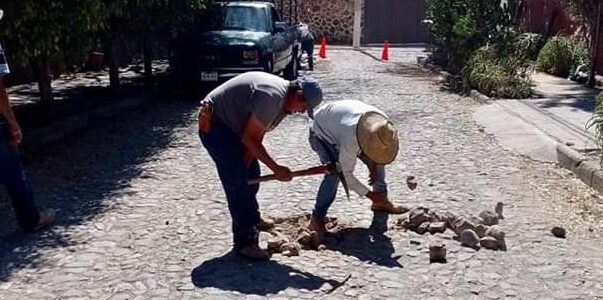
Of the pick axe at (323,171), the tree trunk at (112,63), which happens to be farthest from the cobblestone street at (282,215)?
the tree trunk at (112,63)

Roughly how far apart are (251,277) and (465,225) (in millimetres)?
1821

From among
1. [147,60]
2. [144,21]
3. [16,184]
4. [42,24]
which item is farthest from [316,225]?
[147,60]

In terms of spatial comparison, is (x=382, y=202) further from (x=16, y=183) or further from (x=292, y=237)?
(x=16, y=183)

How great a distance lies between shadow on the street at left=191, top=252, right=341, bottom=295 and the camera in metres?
5.17

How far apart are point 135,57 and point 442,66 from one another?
26.2ft

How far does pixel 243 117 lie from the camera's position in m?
5.38

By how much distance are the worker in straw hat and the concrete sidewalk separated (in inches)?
165

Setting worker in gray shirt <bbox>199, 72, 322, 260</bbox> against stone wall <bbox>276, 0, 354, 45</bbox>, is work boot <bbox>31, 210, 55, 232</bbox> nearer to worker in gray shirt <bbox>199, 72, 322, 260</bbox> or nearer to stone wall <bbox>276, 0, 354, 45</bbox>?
worker in gray shirt <bbox>199, 72, 322, 260</bbox>

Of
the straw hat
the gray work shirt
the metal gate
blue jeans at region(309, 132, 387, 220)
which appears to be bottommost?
the metal gate

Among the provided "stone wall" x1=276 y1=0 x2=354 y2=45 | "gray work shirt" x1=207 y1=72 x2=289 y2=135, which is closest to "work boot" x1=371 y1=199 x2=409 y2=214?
"gray work shirt" x1=207 y1=72 x2=289 y2=135

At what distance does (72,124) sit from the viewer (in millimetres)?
11141

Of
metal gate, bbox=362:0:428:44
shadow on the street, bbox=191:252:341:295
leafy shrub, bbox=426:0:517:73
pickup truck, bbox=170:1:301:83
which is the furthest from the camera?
metal gate, bbox=362:0:428:44

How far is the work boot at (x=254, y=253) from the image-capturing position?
560 cm

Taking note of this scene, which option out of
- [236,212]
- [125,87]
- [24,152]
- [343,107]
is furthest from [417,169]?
[125,87]
